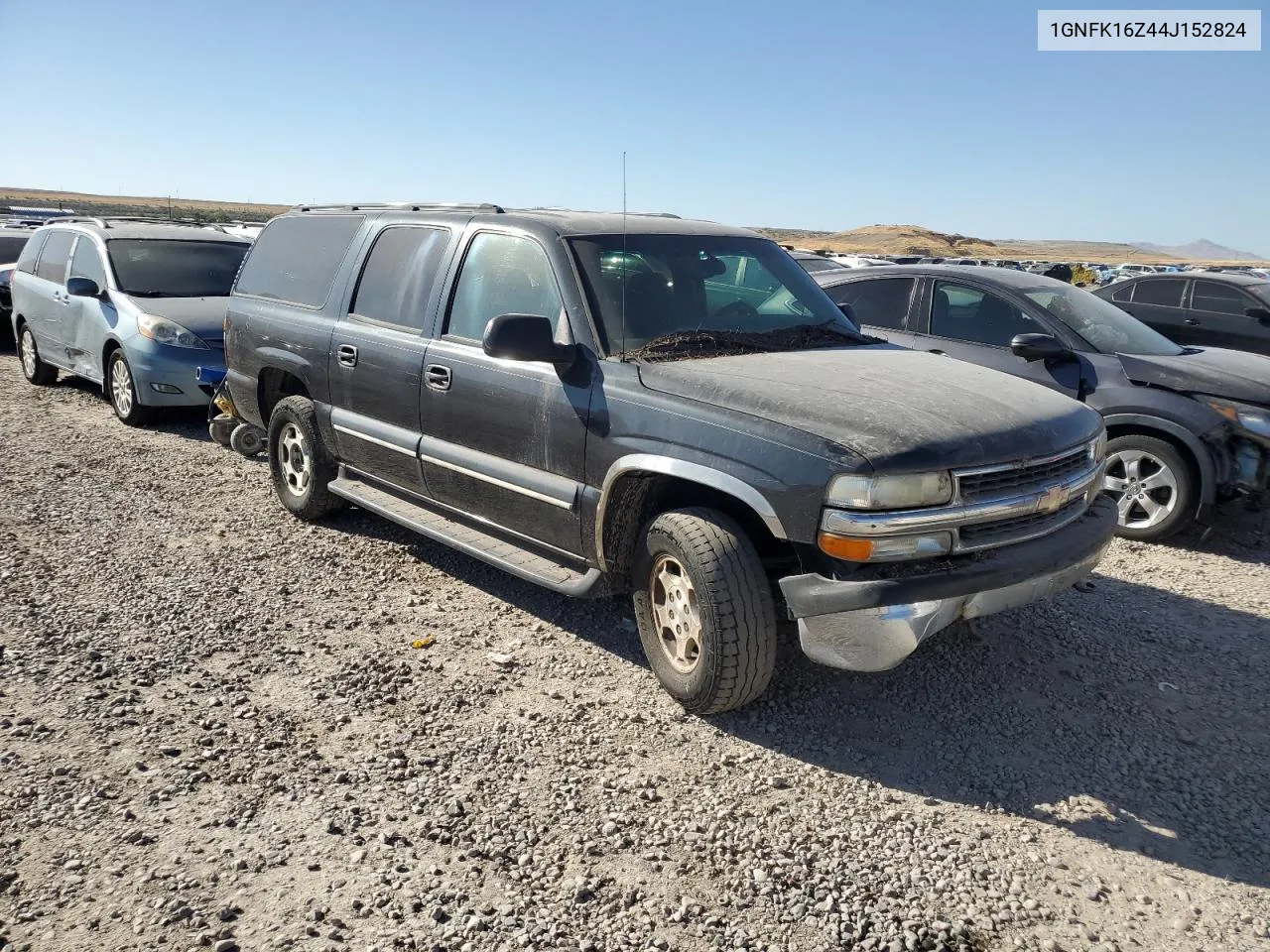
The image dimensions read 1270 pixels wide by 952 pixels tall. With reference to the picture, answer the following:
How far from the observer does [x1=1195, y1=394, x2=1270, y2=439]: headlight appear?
18.9 feet

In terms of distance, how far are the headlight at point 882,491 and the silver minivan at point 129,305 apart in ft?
21.6

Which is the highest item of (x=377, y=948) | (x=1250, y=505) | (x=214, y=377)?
(x=214, y=377)

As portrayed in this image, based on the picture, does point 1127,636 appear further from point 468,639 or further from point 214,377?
point 214,377

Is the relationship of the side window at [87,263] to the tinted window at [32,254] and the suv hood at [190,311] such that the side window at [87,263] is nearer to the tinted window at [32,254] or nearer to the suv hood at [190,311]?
the suv hood at [190,311]

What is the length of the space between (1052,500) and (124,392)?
8272 mm

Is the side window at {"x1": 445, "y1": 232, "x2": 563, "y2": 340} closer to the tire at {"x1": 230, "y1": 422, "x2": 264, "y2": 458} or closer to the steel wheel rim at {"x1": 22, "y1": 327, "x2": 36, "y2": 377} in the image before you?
the tire at {"x1": 230, "y1": 422, "x2": 264, "y2": 458}

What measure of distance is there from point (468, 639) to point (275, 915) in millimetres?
1912

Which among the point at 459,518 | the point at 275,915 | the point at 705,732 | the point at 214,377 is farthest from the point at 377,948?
the point at 214,377

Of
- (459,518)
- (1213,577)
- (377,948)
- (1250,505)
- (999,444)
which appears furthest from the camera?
(1250,505)

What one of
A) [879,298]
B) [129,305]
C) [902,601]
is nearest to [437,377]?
[902,601]

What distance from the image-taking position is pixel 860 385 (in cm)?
372

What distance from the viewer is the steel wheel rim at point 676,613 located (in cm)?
367

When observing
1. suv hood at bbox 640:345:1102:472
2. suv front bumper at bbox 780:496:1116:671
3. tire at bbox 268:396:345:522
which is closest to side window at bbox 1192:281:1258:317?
suv hood at bbox 640:345:1102:472

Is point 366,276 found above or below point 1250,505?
above
